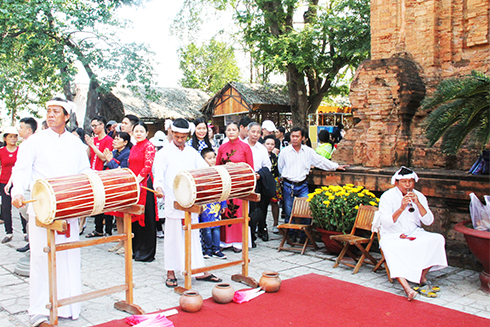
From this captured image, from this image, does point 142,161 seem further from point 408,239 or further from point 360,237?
point 408,239

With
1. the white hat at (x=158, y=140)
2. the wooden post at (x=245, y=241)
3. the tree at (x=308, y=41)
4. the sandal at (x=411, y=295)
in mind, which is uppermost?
the tree at (x=308, y=41)

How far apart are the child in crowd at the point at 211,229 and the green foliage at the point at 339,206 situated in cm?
129

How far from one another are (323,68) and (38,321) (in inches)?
529

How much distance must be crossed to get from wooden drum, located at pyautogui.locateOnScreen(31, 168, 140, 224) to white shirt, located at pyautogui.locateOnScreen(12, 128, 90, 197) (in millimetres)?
358

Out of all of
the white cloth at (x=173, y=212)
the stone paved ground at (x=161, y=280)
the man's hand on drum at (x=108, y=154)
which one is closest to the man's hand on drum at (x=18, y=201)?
the stone paved ground at (x=161, y=280)

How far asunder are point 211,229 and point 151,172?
1148 mm

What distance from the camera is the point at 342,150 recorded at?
7234mm

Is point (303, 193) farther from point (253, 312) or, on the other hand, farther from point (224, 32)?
point (224, 32)

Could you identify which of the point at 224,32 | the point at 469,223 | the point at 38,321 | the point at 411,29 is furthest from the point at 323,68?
the point at 38,321

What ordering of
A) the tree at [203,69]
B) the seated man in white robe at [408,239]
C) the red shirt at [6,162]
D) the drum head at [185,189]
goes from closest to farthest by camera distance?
the drum head at [185,189]
the seated man in white robe at [408,239]
the red shirt at [6,162]
the tree at [203,69]

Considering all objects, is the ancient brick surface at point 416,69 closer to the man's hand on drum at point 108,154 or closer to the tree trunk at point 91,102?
the man's hand on drum at point 108,154

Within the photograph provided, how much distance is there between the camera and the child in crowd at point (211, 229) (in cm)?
577

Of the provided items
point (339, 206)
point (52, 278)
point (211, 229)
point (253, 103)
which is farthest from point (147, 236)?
point (253, 103)

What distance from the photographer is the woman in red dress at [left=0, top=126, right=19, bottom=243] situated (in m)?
6.93
